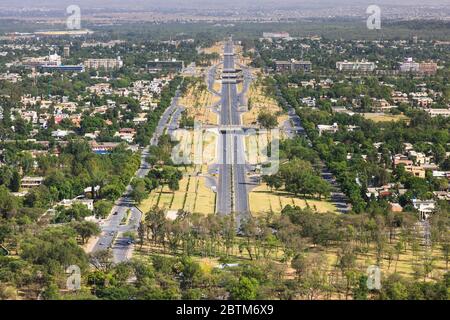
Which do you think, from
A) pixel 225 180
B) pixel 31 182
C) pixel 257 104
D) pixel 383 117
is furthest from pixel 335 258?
pixel 257 104

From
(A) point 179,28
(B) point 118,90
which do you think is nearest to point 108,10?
(A) point 179,28

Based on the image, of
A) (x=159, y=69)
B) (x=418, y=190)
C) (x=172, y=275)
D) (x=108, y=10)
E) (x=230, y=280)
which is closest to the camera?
(x=230, y=280)

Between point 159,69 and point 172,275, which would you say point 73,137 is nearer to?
point 172,275

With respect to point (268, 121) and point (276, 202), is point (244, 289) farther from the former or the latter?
point (268, 121)

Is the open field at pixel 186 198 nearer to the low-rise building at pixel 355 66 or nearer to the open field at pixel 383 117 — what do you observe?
the open field at pixel 383 117

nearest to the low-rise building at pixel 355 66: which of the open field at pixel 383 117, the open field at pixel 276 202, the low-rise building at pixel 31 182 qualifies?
the open field at pixel 383 117

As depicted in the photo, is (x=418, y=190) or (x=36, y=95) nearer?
(x=418, y=190)
